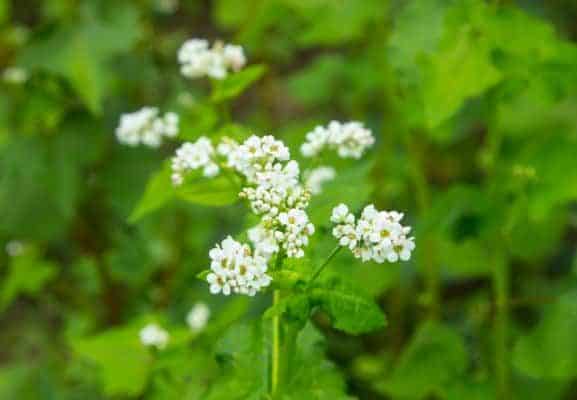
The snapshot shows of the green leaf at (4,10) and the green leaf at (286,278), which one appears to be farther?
the green leaf at (4,10)

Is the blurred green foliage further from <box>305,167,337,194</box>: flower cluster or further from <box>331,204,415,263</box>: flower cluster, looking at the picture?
<box>331,204,415,263</box>: flower cluster

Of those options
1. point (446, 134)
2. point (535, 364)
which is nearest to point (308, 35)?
point (446, 134)

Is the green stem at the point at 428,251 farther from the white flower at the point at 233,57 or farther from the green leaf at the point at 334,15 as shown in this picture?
the white flower at the point at 233,57

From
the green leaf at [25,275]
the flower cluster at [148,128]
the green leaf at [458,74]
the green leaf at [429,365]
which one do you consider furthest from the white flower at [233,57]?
the green leaf at [25,275]

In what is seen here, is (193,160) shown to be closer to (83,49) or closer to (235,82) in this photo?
(235,82)

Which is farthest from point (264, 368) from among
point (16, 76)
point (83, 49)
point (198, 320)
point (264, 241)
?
point (16, 76)

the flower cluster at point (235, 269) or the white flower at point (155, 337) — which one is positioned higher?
the white flower at point (155, 337)
